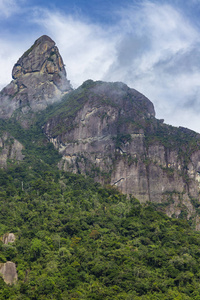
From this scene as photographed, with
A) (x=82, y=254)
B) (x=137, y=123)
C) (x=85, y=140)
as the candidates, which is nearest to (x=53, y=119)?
(x=85, y=140)

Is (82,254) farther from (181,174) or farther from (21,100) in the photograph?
(21,100)

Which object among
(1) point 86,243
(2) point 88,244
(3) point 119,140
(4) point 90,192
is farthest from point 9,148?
(2) point 88,244

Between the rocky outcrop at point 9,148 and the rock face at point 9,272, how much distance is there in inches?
1612

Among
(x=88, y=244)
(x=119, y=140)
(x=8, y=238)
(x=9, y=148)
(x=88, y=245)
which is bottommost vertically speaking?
(x=88, y=245)

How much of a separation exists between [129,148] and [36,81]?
40.7 m

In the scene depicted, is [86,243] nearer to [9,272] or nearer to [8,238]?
[8,238]

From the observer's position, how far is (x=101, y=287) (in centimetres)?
5500

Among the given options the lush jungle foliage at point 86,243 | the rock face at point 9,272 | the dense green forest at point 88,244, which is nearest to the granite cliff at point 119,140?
the lush jungle foliage at point 86,243

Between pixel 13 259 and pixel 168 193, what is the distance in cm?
4502

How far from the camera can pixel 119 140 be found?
105m

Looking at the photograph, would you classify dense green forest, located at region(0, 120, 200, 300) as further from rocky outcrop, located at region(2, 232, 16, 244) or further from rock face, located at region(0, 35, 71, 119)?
rock face, located at region(0, 35, 71, 119)

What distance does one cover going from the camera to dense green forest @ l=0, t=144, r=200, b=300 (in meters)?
55.3

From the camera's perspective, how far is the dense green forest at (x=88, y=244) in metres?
55.3

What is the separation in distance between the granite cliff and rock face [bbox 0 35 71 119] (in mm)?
290
